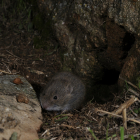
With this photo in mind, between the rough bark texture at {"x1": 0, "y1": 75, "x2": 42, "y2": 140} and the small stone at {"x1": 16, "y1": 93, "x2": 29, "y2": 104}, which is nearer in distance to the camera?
the rough bark texture at {"x1": 0, "y1": 75, "x2": 42, "y2": 140}

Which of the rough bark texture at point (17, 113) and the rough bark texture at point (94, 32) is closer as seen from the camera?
the rough bark texture at point (17, 113)

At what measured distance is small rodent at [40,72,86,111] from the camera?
4.03 metres

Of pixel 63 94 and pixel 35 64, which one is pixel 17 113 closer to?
pixel 63 94

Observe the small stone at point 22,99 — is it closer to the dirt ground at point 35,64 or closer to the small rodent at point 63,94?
the dirt ground at point 35,64

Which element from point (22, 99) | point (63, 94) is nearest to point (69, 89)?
point (63, 94)

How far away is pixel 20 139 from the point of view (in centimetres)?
239

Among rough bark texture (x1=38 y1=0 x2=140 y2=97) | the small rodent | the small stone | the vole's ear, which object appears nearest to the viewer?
the small stone

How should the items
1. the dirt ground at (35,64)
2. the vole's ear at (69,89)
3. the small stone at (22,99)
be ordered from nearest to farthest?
→ the small stone at (22,99) < the dirt ground at (35,64) < the vole's ear at (69,89)

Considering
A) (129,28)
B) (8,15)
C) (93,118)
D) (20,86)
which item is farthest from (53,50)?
(93,118)

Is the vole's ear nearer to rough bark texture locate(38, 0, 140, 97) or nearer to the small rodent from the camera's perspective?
the small rodent

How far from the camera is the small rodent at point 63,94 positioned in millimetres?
4027

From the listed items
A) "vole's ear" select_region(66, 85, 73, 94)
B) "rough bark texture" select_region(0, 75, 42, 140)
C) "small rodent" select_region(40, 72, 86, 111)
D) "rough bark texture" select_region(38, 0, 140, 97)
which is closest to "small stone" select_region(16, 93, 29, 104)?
"rough bark texture" select_region(0, 75, 42, 140)

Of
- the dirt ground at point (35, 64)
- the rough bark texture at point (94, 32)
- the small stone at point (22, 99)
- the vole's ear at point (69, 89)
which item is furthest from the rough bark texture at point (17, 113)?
the rough bark texture at point (94, 32)

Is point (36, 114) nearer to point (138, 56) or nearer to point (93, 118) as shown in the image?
point (93, 118)
